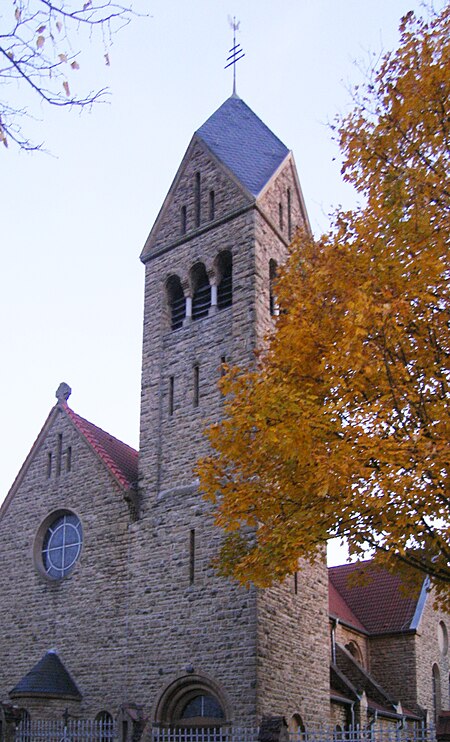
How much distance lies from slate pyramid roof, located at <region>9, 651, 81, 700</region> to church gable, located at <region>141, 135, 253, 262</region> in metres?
11.2

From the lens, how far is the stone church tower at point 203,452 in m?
17.6

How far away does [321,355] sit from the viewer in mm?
12094

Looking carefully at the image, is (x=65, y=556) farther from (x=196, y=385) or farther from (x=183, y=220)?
(x=183, y=220)

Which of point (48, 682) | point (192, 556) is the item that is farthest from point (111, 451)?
point (48, 682)

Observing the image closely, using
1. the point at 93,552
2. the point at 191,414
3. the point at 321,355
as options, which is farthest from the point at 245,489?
the point at 93,552

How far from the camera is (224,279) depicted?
70.6 feet

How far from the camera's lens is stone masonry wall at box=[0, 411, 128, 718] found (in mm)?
19469

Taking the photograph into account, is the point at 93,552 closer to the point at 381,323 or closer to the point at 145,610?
the point at 145,610

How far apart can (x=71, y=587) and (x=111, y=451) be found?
3876 mm

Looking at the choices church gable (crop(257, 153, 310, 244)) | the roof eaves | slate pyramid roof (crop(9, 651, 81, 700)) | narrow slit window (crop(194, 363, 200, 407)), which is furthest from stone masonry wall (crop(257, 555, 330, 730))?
church gable (crop(257, 153, 310, 244))

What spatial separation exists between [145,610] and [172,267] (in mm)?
9245

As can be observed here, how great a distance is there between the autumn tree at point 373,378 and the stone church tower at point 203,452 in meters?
5.76

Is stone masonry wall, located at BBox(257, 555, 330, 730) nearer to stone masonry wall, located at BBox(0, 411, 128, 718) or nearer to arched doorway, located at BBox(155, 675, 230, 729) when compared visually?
arched doorway, located at BBox(155, 675, 230, 729)

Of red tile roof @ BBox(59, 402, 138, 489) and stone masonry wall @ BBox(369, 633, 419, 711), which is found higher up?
red tile roof @ BBox(59, 402, 138, 489)
